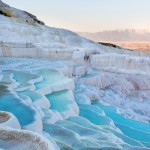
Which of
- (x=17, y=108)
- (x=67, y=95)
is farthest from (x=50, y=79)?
(x=17, y=108)

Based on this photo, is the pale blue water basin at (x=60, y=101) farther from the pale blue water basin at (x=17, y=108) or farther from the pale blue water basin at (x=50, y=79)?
the pale blue water basin at (x=17, y=108)

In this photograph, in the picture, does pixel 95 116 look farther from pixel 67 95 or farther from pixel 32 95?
pixel 32 95

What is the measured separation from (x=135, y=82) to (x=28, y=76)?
5.28m

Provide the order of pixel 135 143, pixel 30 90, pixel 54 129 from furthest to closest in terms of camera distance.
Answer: pixel 30 90 → pixel 135 143 → pixel 54 129

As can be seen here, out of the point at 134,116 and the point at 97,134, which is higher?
the point at 97,134

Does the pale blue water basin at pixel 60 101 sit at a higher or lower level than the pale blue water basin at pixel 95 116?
higher

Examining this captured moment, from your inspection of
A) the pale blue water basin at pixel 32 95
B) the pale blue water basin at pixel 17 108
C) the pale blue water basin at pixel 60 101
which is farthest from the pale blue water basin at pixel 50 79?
the pale blue water basin at pixel 17 108

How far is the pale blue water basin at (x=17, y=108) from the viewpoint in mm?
4903

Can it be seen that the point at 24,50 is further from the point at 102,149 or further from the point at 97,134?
the point at 102,149

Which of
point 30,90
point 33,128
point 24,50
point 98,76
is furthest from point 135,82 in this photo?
point 33,128

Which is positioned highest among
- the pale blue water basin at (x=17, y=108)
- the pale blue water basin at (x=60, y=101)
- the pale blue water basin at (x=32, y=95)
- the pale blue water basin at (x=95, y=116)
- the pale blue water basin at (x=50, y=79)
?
the pale blue water basin at (x=17, y=108)

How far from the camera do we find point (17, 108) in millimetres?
5320

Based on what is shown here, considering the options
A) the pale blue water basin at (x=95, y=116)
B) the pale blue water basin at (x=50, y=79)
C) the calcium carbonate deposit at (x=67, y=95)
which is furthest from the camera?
the pale blue water basin at (x=50, y=79)

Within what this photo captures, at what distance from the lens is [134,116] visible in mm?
8977
